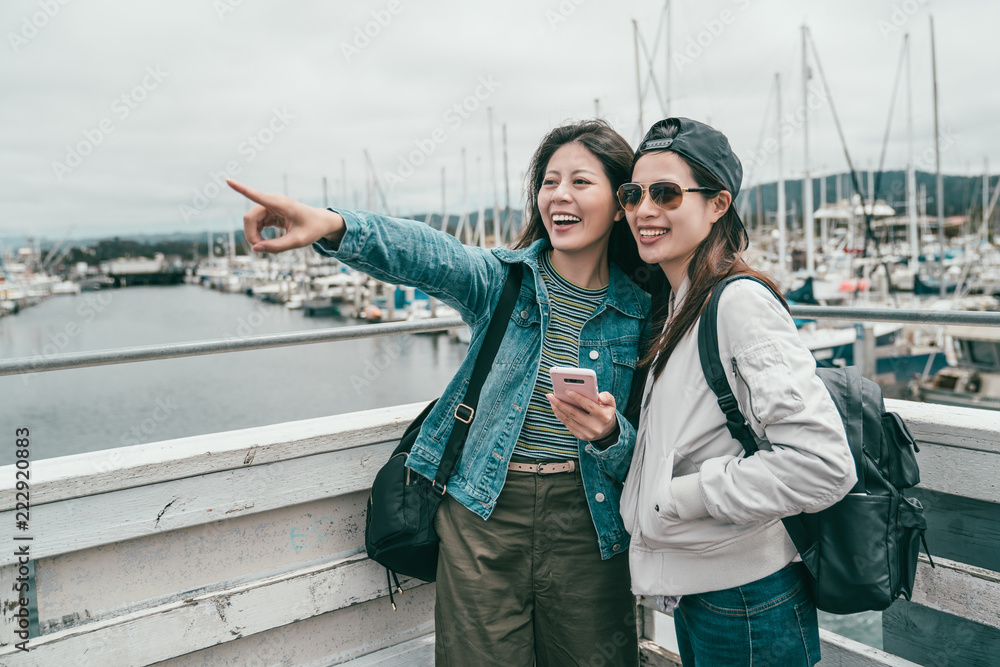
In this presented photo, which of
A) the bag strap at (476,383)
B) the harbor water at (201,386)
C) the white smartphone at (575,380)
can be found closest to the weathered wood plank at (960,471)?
the white smartphone at (575,380)

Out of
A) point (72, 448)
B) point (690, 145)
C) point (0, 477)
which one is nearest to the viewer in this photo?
point (690, 145)

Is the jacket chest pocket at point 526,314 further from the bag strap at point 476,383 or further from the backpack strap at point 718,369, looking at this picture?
the backpack strap at point 718,369

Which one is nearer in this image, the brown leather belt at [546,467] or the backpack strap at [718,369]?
the backpack strap at [718,369]

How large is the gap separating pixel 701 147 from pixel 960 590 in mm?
1404

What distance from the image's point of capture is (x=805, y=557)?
4.31ft

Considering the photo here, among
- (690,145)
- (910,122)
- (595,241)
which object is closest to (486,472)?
(595,241)

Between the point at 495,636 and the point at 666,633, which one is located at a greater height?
the point at 495,636

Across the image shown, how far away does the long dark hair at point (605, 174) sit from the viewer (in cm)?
177

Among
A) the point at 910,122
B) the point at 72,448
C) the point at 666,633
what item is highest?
the point at 910,122

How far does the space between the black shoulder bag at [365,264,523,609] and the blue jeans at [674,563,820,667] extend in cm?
73

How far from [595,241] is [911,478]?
0.96 m

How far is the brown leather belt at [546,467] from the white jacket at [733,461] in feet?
0.66

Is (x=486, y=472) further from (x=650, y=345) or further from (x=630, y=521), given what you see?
(x=650, y=345)

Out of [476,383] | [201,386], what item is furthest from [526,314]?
[201,386]
